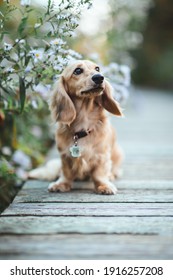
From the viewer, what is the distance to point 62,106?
113 inches

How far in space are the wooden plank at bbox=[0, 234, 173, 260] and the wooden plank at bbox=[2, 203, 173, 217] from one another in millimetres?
322

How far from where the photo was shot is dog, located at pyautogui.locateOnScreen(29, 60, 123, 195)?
2836mm

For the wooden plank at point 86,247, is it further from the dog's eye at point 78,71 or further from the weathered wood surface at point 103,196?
the dog's eye at point 78,71

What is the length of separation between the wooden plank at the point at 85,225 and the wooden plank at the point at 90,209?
0.07 m

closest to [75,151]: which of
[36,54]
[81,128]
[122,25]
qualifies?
[81,128]

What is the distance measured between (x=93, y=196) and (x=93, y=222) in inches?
20.4

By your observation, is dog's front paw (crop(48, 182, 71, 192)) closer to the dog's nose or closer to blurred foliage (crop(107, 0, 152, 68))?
the dog's nose

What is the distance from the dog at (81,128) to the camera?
9.30 ft

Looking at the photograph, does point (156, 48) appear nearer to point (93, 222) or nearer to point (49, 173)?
point (49, 173)

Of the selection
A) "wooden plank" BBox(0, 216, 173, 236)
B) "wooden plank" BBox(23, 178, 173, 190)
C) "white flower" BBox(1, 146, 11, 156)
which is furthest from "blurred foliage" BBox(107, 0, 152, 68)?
"wooden plank" BBox(0, 216, 173, 236)

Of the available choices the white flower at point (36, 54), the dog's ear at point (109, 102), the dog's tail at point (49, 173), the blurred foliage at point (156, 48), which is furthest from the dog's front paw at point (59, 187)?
the blurred foliage at point (156, 48)

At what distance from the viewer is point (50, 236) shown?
206 cm

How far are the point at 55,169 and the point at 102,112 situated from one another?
584 millimetres

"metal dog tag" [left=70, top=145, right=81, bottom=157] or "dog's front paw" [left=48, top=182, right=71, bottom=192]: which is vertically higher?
"metal dog tag" [left=70, top=145, right=81, bottom=157]
